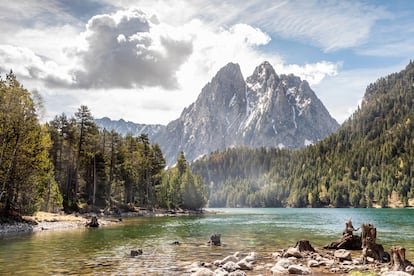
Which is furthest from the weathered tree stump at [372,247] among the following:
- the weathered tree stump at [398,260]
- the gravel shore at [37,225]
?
the gravel shore at [37,225]

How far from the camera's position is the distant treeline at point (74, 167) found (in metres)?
47.2

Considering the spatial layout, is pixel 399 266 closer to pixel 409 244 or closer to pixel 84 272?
pixel 409 244

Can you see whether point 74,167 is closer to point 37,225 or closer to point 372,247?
point 37,225

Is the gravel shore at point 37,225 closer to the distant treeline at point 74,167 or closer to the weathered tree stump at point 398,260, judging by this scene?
the distant treeline at point 74,167

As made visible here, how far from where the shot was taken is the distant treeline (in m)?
47.2

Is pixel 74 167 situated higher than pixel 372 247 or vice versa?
pixel 74 167

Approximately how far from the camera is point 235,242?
3959 cm

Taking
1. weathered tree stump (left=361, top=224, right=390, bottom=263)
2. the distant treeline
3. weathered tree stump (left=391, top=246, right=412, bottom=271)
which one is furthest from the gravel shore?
weathered tree stump (left=391, top=246, right=412, bottom=271)

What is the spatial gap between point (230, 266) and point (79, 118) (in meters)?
67.2

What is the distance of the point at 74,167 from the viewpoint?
301 feet

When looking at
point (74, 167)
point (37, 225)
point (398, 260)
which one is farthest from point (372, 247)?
point (74, 167)

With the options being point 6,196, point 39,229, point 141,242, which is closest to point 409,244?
point 141,242

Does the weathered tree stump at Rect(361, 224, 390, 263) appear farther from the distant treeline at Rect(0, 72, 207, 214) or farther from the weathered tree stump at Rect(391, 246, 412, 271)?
the distant treeline at Rect(0, 72, 207, 214)

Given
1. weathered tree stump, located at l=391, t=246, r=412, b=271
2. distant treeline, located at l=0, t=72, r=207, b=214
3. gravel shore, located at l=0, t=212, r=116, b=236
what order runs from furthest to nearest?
distant treeline, located at l=0, t=72, r=207, b=214 → gravel shore, located at l=0, t=212, r=116, b=236 → weathered tree stump, located at l=391, t=246, r=412, b=271
